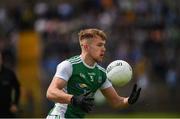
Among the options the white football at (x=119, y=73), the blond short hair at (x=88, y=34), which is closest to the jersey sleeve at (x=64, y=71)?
the blond short hair at (x=88, y=34)

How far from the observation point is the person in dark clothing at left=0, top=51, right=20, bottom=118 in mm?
13414

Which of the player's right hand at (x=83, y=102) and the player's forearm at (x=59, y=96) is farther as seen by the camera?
the player's forearm at (x=59, y=96)

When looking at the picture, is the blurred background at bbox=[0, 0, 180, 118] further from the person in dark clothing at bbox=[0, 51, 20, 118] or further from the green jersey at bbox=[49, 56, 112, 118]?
the green jersey at bbox=[49, 56, 112, 118]

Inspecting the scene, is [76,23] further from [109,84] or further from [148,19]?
[109,84]

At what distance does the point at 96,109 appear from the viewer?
846 inches

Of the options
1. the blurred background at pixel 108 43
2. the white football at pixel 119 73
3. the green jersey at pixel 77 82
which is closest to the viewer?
the green jersey at pixel 77 82

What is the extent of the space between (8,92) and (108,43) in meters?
9.04

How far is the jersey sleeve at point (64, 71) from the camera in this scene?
30.2ft

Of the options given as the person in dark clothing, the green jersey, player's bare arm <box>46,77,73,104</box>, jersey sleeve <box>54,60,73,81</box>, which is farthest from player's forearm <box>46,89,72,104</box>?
the person in dark clothing

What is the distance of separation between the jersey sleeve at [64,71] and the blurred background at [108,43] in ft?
37.1

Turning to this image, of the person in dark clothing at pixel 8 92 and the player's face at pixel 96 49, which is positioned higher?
the player's face at pixel 96 49

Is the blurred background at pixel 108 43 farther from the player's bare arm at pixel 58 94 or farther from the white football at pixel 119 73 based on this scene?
the player's bare arm at pixel 58 94

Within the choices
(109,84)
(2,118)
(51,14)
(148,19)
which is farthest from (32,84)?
(109,84)

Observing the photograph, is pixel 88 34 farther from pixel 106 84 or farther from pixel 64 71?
pixel 106 84
